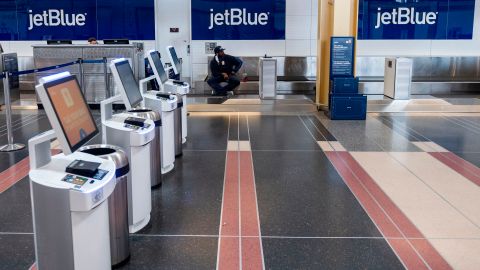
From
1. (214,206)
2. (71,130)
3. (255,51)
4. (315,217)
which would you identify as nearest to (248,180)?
(214,206)

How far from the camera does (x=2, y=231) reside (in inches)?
164

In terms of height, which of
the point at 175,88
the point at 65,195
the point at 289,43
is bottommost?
the point at 65,195

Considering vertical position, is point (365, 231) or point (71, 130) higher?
point (71, 130)

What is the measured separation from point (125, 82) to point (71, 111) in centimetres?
138

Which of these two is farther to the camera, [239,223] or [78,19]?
[78,19]

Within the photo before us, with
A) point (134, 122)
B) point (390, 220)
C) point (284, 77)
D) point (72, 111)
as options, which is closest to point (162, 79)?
point (134, 122)

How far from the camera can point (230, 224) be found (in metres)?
4.33

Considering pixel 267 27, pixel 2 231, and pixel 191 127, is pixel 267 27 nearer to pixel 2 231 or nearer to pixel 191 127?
pixel 191 127

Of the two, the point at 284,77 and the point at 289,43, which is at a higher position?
the point at 289,43

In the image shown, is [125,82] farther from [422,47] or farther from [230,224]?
[422,47]

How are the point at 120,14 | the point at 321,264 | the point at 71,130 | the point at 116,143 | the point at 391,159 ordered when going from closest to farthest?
the point at 71,130
the point at 321,264
the point at 116,143
the point at 391,159
the point at 120,14

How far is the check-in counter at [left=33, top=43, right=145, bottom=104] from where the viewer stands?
10.4 meters

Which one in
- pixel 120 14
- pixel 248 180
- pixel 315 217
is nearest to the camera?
pixel 315 217

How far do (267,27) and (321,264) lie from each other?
1132cm
